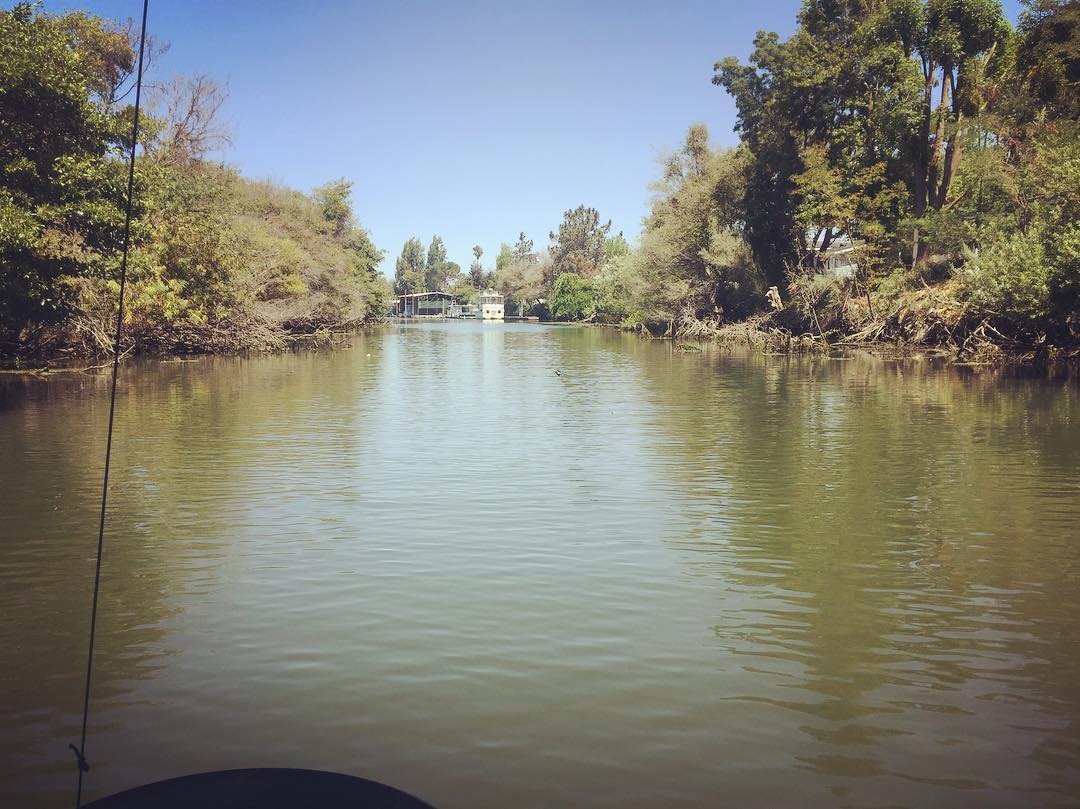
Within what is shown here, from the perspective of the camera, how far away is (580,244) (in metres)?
153

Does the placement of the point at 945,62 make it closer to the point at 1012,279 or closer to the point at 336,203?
the point at 1012,279

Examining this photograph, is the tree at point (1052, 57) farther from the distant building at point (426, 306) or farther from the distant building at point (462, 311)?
the distant building at point (462, 311)

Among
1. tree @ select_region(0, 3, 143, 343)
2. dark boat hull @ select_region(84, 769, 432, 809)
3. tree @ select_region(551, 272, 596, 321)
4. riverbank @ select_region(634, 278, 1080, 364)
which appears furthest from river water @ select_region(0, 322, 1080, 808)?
tree @ select_region(551, 272, 596, 321)

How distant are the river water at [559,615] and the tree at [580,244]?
12545cm

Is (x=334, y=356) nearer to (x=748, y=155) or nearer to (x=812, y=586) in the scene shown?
(x=748, y=155)

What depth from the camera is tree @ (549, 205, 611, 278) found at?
142250 mm

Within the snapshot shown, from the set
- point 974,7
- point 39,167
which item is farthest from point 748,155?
point 39,167

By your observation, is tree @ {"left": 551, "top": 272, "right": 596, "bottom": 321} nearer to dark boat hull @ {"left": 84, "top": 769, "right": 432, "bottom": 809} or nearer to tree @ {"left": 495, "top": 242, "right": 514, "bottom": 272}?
tree @ {"left": 495, "top": 242, "right": 514, "bottom": 272}

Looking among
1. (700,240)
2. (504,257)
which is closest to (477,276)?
(504,257)

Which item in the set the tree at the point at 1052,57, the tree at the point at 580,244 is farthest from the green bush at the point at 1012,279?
the tree at the point at 580,244

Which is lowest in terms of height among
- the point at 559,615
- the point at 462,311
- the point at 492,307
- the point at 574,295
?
the point at 559,615

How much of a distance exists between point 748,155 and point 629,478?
49.0 meters

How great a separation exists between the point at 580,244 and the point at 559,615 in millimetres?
148932

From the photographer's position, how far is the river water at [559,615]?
5.00 meters
